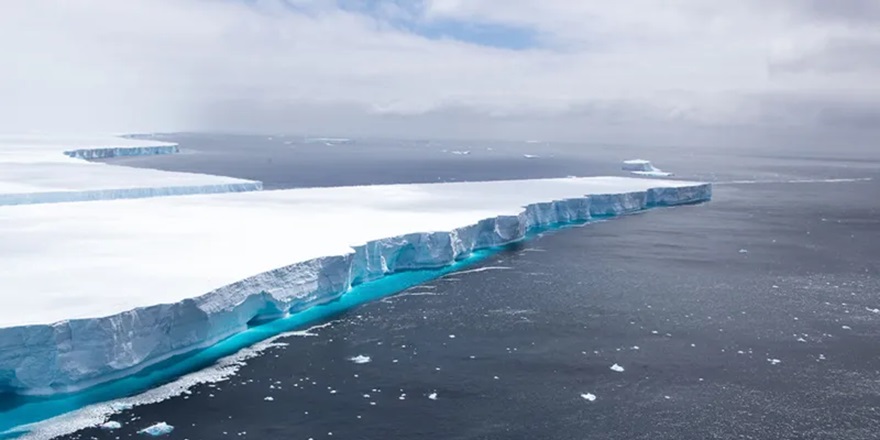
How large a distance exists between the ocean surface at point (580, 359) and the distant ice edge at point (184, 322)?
0.81m

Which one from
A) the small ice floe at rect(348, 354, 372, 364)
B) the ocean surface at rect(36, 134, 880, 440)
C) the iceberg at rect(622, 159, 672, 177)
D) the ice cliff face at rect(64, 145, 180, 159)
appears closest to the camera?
the ocean surface at rect(36, 134, 880, 440)

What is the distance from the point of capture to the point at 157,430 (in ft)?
30.1

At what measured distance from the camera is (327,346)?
12656 millimetres

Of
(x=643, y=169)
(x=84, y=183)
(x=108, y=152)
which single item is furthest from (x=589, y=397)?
(x=108, y=152)

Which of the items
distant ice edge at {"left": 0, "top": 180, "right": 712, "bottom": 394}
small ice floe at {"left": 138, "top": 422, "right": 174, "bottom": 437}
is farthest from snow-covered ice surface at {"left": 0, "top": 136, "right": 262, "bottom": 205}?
small ice floe at {"left": 138, "top": 422, "right": 174, "bottom": 437}

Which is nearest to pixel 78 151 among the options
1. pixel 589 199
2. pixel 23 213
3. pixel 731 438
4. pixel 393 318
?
pixel 23 213

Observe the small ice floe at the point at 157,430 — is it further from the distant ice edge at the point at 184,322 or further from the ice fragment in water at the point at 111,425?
the distant ice edge at the point at 184,322

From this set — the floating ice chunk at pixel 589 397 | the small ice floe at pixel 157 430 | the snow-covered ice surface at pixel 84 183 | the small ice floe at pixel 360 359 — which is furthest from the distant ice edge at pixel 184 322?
the snow-covered ice surface at pixel 84 183

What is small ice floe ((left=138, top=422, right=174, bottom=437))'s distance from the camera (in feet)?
29.9

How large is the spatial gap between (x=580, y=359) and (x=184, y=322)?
6.47 metres

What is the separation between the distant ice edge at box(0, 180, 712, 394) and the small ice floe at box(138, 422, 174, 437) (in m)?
1.72

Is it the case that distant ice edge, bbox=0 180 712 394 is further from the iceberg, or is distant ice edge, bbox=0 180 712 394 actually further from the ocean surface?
the iceberg

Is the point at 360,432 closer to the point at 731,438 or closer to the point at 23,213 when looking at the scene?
the point at 731,438

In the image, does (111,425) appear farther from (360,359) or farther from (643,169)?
(643,169)
